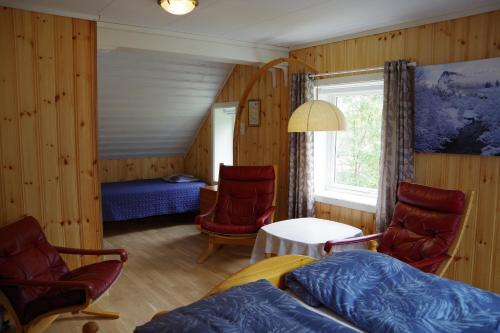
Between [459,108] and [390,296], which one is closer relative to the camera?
[390,296]

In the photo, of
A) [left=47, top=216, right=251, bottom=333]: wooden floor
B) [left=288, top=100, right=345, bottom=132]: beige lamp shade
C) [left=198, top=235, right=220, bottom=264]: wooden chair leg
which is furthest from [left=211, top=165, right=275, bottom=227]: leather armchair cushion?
[left=288, top=100, right=345, bottom=132]: beige lamp shade

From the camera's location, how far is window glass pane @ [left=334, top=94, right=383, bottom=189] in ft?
13.4

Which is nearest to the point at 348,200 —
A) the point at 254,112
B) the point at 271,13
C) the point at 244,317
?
the point at 254,112

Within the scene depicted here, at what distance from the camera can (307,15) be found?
3.28 meters

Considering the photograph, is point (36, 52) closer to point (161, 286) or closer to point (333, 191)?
point (161, 286)

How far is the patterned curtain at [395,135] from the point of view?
3490 mm

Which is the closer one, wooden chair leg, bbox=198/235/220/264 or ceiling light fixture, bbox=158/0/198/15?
ceiling light fixture, bbox=158/0/198/15

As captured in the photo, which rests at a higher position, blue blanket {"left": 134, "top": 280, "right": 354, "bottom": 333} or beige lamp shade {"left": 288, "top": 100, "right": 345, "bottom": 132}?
beige lamp shade {"left": 288, "top": 100, "right": 345, "bottom": 132}

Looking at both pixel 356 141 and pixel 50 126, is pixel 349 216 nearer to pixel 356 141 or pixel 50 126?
pixel 356 141

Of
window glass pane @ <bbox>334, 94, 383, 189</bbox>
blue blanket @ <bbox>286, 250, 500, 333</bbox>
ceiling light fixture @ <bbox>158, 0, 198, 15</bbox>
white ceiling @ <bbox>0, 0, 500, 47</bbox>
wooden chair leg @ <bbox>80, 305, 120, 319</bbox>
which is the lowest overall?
wooden chair leg @ <bbox>80, 305, 120, 319</bbox>

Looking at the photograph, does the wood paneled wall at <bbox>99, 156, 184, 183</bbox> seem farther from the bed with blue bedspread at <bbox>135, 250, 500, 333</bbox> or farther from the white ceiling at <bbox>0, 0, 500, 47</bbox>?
the bed with blue bedspread at <bbox>135, 250, 500, 333</bbox>

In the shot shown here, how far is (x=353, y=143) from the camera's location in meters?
4.30

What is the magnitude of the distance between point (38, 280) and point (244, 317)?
154 cm

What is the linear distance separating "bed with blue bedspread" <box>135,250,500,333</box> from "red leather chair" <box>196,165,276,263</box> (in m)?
2.11
